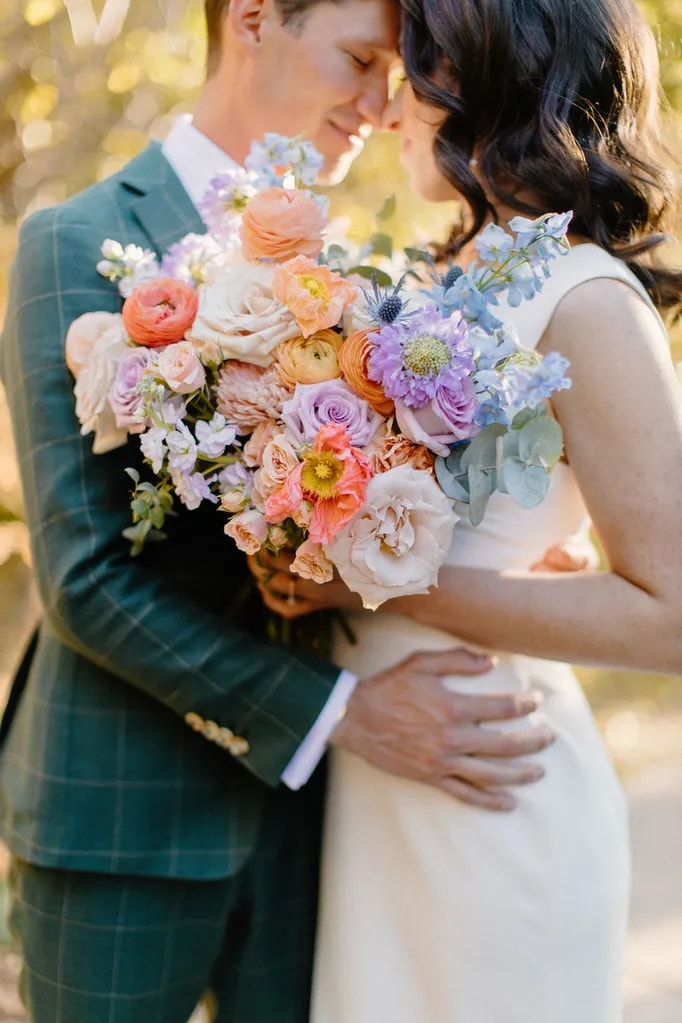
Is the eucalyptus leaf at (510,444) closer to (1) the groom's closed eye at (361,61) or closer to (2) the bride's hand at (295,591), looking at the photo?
(2) the bride's hand at (295,591)

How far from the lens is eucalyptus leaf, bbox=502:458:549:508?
128cm

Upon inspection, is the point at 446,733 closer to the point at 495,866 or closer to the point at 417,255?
the point at 495,866

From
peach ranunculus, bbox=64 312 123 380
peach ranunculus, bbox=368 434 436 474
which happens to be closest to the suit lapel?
peach ranunculus, bbox=64 312 123 380

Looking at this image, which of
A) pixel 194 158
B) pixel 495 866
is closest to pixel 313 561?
pixel 495 866

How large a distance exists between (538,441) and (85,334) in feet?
2.33

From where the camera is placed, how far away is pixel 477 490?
1.28 meters

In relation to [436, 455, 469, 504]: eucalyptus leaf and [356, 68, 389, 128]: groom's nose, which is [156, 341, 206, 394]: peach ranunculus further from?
[356, 68, 389, 128]: groom's nose

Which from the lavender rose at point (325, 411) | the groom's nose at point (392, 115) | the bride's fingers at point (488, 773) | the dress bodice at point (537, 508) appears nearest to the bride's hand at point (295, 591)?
the dress bodice at point (537, 508)

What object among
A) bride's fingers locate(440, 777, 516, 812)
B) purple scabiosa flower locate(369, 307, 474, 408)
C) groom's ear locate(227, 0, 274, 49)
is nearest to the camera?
purple scabiosa flower locate(369, 307, 474, 408)

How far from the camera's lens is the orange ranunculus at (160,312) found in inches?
56.6

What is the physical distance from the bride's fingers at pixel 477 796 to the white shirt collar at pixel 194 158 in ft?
3.70

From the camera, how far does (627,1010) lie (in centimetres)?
338

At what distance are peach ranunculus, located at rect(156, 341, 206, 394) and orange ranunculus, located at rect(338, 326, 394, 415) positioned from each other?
0.20 meters

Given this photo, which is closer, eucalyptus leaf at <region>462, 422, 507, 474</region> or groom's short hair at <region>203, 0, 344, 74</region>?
eucalyptus leaf at <region>462, 422, 507, 474</region>
